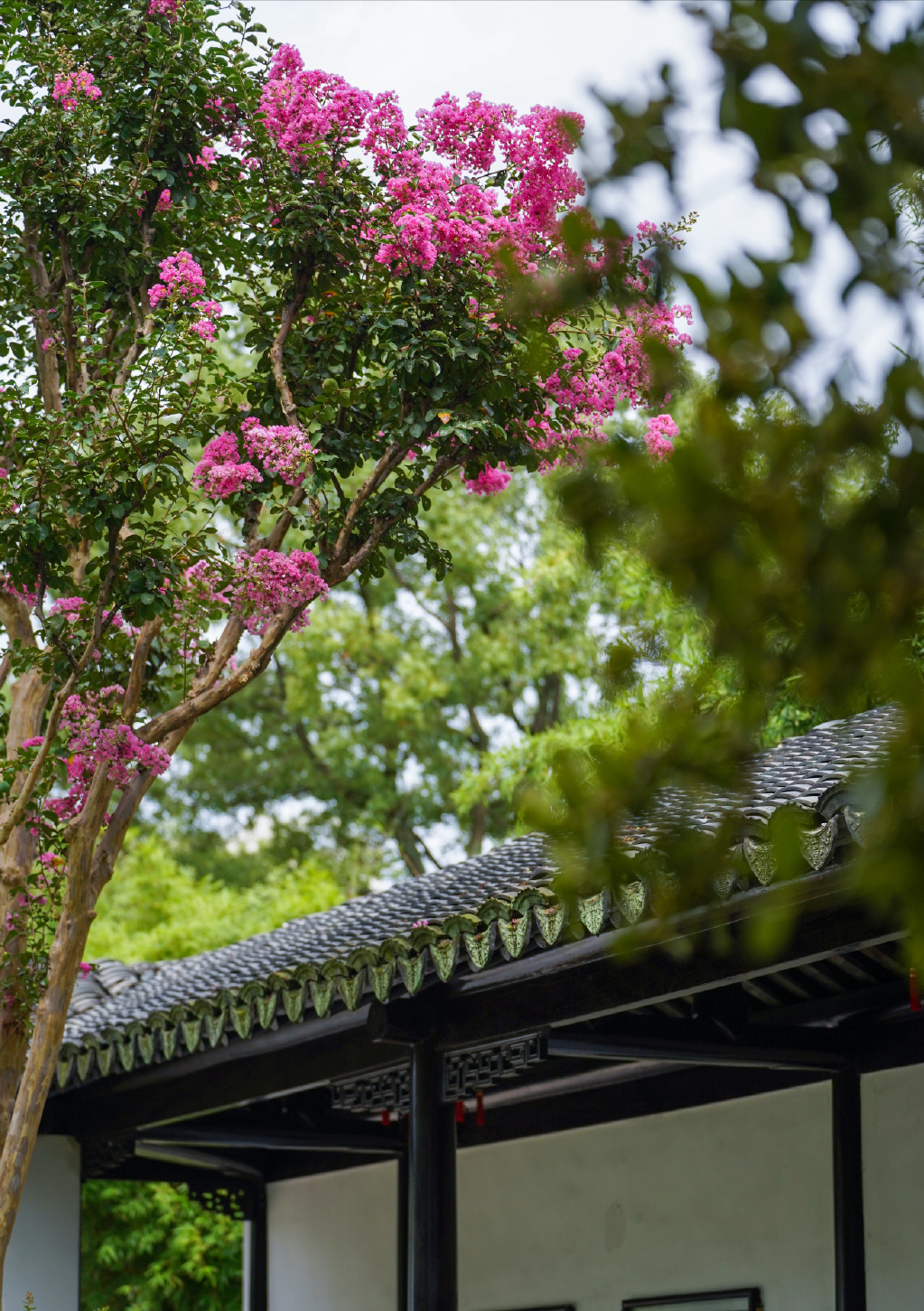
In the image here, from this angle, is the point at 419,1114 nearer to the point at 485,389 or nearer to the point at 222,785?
the point at 485,389

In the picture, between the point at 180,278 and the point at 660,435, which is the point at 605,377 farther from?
the point at 180,278

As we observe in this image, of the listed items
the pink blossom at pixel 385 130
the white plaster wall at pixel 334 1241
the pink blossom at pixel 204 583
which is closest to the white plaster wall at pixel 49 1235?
the white plaster wall at pixel 334 1241

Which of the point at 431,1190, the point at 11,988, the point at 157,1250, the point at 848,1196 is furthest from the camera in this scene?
the point at 157,1250

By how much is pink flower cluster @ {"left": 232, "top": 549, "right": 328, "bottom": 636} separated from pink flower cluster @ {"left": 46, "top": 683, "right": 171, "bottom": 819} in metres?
0.55

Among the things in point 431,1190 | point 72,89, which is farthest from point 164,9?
point 431,1190

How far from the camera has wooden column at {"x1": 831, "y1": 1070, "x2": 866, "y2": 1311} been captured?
572 centimetres

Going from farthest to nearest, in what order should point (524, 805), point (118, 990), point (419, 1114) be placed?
point (118, 990) < point (419, 1114) < point (524, 805)

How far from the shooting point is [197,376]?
16.7ft

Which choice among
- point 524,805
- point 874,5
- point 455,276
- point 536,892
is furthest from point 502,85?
point 524,805

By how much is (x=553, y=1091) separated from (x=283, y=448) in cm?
369

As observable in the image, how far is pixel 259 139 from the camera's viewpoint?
18.3 ft

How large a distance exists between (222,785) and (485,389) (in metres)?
17.2

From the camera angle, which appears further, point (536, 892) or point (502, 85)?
point (502, 85)

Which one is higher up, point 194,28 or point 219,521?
point 219,521
